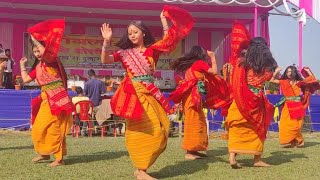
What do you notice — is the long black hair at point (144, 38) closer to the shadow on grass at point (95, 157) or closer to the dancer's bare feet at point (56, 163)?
the dancer's bare feet at point (56, 163)

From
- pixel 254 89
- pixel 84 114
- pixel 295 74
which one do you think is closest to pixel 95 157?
pixel 254 89

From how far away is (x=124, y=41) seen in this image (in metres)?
4.95

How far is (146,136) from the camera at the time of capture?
4.57 metres

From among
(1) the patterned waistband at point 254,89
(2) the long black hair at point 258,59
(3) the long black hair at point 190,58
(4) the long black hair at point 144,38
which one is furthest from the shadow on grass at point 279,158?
(4) the long black hair at point 144,38

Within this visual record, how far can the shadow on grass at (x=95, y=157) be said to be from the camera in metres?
5.98

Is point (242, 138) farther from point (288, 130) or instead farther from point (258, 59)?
point (288, 130)

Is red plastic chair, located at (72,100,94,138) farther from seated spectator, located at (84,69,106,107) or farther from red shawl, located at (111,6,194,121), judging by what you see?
red shawl, located at (111,6,194,121)

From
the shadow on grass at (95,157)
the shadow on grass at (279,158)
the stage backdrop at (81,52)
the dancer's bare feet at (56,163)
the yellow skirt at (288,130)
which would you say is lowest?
the shadow on grass at (279,158)

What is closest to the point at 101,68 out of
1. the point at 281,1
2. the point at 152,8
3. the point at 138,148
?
the point at 152,8

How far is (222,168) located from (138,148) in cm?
121

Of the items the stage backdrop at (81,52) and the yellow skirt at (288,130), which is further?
the stage backdrop at (81,52)

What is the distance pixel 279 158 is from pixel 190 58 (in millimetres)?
1672

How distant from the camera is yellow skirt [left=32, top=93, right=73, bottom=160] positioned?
18.3ft

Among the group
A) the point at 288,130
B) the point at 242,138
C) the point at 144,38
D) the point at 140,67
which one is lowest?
the point at 288,130
